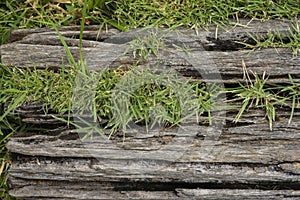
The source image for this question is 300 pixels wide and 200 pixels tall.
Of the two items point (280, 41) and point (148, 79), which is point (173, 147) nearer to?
point (148, 79)

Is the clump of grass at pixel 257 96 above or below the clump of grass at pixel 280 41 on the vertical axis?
below

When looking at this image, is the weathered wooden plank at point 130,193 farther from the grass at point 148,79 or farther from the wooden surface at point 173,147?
the grass at point 148,79

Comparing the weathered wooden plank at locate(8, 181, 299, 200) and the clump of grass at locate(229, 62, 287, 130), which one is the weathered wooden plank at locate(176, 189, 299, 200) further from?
the clump of grass at locate(229, 62, 287, 130)

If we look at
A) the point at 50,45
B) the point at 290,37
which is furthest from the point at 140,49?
the point at 290,37

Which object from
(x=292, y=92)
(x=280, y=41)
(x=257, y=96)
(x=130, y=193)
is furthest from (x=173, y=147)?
(x=280, y=41)

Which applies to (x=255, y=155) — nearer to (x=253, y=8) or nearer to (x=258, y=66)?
(x=258, y=66)

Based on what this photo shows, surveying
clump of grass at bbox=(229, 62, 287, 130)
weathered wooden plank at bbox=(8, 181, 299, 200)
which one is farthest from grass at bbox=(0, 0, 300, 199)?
weathered wooden plank at bbox=(8, 181, 299, 200)

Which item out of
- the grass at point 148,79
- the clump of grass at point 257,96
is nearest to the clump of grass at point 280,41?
the grass at point 148,79
